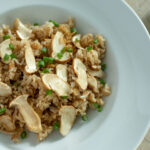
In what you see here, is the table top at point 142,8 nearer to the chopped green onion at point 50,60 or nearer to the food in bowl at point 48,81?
the food in bowl at point 48,81

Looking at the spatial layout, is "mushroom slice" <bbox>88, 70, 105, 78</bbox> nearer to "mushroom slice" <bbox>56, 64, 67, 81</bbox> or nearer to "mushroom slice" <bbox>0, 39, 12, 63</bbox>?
"mushroom slice" <bbox>56, 64, 67, 81</bbox>

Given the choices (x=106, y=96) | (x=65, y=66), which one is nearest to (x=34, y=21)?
(x=65, y=66)

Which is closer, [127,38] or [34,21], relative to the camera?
[127,38]

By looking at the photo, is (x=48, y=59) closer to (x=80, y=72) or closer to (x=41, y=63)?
(x=41, y=63)

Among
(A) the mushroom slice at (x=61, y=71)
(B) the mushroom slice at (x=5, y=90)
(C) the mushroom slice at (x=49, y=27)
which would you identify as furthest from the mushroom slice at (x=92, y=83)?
(B) the mushroom slice at (x=5, y=90)

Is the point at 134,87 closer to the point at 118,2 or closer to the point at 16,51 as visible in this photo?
the point at 118,2

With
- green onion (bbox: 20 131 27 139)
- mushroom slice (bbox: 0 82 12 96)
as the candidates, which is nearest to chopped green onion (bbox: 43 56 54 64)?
mushroom slice (bbox: 0 82 12 96)
